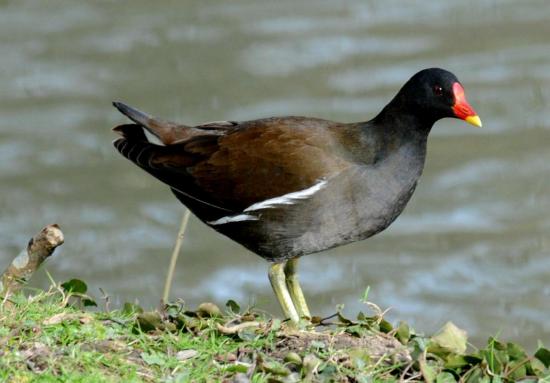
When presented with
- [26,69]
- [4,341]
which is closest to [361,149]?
[4,341]

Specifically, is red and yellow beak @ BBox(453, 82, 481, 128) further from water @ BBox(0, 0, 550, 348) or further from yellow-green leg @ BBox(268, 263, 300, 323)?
water @ BBox(0, 0, 550, 348)

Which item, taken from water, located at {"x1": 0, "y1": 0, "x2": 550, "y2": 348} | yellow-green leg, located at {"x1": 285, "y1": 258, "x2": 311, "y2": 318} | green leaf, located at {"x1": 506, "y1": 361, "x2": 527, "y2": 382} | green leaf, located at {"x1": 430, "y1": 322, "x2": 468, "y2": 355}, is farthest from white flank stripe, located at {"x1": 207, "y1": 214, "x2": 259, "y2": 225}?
water, located at {"x1": 0, "y1": 0, "x2": 550, "y2": 348}

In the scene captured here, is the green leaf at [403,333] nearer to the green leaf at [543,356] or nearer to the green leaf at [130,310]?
the green leaf at [543,356]

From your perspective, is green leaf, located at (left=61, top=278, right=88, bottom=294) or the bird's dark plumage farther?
the bird's dark plumage

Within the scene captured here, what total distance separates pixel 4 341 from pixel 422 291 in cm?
532

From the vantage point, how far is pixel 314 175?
20.3 ft

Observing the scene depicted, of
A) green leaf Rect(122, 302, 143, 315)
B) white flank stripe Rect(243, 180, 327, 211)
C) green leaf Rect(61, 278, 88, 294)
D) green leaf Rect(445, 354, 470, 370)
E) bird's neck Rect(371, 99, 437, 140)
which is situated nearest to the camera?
green leaf Rect(445, 354, 470, 370)

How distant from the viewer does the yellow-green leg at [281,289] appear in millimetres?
6207

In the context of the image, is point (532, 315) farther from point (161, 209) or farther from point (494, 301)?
point (161, 209)

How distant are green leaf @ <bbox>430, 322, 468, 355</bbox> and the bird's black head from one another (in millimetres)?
1271

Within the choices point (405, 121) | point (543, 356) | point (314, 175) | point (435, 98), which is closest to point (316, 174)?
point (314, 175)

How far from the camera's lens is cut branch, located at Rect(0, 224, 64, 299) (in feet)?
18.9

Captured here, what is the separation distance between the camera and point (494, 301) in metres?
9.69

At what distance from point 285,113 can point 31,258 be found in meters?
6.16
